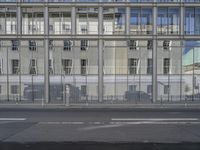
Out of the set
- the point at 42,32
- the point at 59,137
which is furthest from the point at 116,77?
the point at 59,137

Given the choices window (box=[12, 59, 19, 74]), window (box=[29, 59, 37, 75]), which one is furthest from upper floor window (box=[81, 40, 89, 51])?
window (box=[12, 59, 19, 74])

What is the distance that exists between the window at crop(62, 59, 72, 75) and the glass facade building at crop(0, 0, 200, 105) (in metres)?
0.08

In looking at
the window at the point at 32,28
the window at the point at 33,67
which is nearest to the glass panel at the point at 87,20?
the window at the point at 32,28

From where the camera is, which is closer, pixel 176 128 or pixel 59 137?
pixel 59 137

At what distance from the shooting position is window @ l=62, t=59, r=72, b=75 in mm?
37906

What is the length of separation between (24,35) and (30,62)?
3.05 m

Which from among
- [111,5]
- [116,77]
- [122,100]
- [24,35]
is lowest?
[122,100]

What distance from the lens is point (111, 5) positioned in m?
38.1

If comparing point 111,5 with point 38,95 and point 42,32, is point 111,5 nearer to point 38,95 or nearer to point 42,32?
point 42,32

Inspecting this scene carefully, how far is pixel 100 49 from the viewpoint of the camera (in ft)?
125

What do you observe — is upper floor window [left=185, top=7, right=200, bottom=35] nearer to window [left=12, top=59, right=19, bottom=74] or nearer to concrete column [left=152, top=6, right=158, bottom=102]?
concrete column [left=152, top=6, right=158, bottom=102]

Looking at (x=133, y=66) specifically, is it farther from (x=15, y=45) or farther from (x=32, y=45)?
(x=15, y=45)

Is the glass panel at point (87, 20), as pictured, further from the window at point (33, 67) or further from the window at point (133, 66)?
the window at point (33, 67)

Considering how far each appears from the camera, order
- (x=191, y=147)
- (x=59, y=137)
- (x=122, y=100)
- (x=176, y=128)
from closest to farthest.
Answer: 1. (x=191, y=147)
2. (x=59, y=137)
3. (x=176, y=128)
4. (x=122, y=100)
